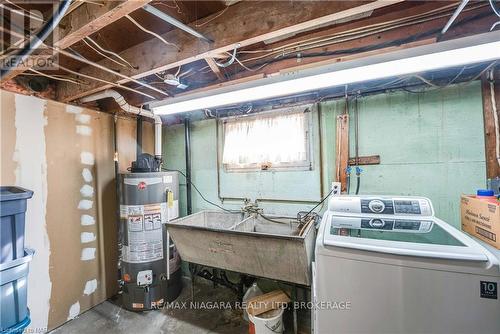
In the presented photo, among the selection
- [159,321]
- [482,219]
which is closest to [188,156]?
[159,321]

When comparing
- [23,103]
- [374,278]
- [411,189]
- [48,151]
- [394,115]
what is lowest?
[374,278]

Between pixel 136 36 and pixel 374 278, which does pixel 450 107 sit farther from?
pixel 136 36

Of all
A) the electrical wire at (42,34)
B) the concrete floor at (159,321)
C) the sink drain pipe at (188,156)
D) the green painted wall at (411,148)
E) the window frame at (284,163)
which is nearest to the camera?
the electrical wire at (42,34)

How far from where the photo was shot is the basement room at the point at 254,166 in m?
1.15

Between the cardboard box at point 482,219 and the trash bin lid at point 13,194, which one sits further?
the trash bin lid at point 13,194

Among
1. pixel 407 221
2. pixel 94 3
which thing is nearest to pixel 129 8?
pixel 94 3

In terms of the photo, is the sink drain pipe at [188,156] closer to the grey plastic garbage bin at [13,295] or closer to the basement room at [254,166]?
the basement room at [254,166]

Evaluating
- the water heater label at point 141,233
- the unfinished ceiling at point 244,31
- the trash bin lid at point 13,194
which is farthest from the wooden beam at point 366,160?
the trash bin lid at point 13,194

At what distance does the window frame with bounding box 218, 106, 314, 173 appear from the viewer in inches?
90.9

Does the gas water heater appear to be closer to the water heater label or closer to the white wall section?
the water heater label

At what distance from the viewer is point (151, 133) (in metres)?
3.21

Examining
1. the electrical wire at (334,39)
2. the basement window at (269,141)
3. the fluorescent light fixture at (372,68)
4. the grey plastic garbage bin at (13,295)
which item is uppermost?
the electrical wire at (334,39)

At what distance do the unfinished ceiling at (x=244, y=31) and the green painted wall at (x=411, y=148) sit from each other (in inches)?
26.3

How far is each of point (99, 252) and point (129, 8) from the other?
102 inches
